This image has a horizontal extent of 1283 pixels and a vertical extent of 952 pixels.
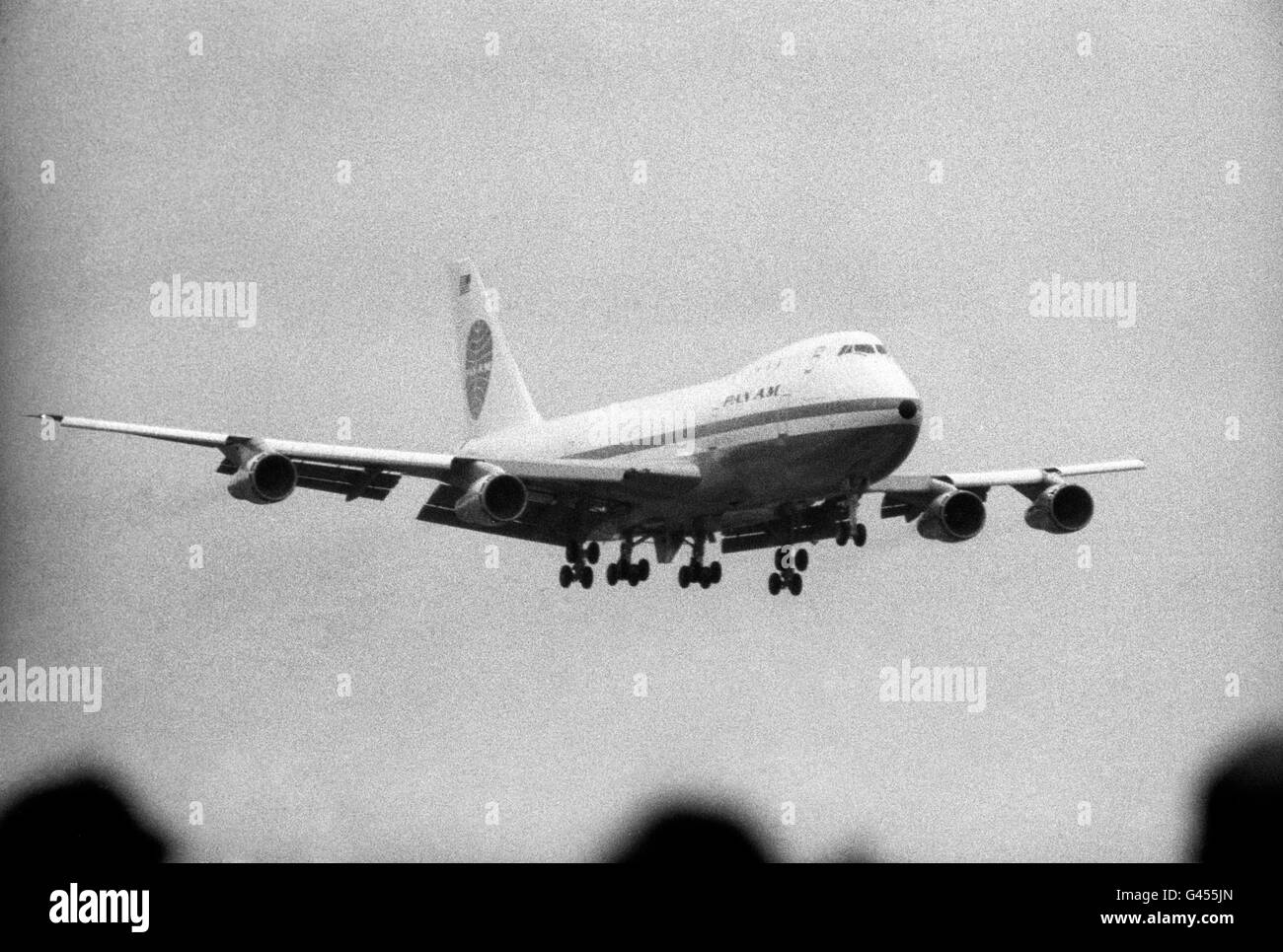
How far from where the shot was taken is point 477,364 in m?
80.9

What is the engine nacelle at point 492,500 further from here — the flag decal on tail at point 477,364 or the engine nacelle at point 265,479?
the flag decal on tail at point 477,364

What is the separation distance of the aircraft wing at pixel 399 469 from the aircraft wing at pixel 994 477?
17.8 ft

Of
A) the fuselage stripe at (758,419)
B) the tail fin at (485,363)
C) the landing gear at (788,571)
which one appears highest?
the tail fin at (485,363)

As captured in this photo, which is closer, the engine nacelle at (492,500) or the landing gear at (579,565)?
the engine nacelle at (492,500)

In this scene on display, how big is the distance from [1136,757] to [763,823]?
9.55 metres

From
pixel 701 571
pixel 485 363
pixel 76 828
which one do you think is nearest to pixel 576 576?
pixel 701 571

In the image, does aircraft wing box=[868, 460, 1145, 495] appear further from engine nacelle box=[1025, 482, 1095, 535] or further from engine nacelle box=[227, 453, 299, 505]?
engine nacelle box=[227, 453, 299, 505]

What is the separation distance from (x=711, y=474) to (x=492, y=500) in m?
5.65

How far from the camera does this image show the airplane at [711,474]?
55.7 meters

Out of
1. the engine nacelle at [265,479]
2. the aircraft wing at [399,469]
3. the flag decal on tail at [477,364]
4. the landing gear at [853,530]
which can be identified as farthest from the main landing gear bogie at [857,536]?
the flag decal on tail at [477,364]

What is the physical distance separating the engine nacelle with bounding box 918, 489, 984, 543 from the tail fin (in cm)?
1690

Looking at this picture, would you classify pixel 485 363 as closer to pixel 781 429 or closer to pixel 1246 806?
pixel 781 429

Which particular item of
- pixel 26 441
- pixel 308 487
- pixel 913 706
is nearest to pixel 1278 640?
pixel 913 706
